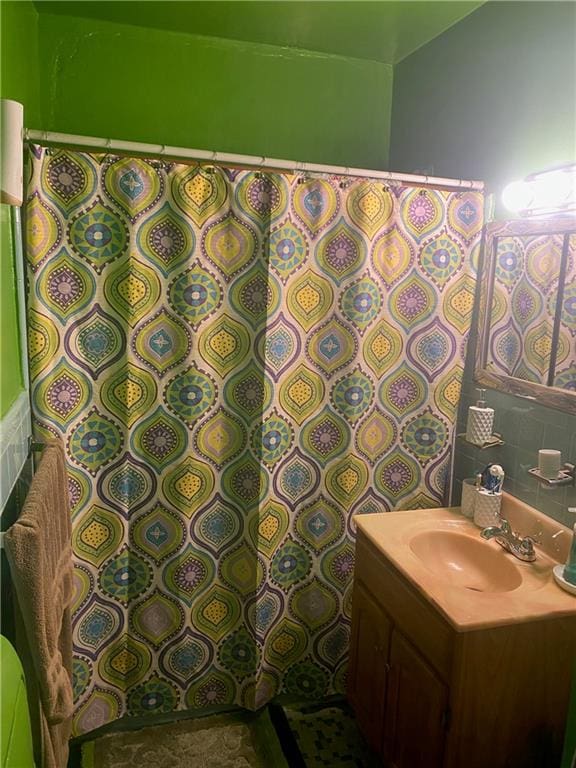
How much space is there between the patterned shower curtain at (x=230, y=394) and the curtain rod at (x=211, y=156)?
0.13 ft

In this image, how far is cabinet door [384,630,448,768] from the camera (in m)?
1.57

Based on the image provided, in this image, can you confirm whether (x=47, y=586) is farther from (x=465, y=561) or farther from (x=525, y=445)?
(x=525, y=445)

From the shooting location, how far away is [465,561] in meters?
1.92

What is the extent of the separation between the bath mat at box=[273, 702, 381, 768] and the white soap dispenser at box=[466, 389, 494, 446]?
3.81 feet

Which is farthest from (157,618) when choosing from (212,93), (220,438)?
(212,93)

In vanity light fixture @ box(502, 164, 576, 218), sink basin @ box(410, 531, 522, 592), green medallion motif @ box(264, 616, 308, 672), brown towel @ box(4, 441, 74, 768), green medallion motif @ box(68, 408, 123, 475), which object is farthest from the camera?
green medallion motif @ box(264, 616, 308, 672)

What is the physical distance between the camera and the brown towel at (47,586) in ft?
3.88

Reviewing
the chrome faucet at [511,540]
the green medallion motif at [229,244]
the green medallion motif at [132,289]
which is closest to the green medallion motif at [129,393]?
the green medallion motif at [132,289]

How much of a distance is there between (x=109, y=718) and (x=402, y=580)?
123 cm

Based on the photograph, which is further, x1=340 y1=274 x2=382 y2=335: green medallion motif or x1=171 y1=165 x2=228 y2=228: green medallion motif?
x1=340 y1=274 x2=382 y2=335: green medallion motif

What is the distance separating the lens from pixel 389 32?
7.41ft

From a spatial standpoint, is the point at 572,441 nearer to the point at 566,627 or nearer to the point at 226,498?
the point at 566,627

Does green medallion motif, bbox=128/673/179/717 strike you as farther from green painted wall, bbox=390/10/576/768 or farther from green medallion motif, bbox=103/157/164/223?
green medallion motif, bbox=103/157/164/223

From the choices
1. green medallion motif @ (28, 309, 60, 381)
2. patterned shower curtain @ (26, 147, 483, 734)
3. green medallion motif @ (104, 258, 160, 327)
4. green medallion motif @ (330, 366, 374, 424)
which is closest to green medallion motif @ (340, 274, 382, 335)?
patterned shower curtain @ (26, 147, 483, 734)
